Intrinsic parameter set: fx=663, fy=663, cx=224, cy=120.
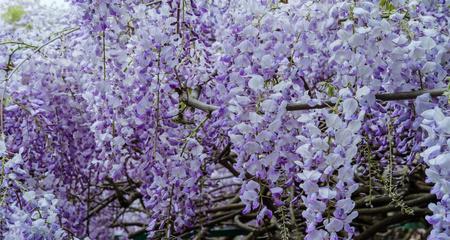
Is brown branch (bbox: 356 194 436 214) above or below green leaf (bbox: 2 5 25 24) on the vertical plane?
below

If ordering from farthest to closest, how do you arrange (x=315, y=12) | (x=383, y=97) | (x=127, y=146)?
(x=127, y=146), (x=315, y=12), (x=383, y=97)

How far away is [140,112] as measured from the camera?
193 cm

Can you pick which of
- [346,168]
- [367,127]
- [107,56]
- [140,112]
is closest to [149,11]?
[107,56]

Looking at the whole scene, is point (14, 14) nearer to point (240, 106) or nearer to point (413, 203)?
point (413, 203)

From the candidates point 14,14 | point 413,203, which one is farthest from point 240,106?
point 14,14

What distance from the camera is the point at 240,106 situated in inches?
64.4

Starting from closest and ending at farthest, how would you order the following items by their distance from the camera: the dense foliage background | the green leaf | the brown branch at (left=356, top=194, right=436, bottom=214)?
the dense foliage background → the brown branch at (left=356, top=194, right=436, bottom=214) → the green leaf

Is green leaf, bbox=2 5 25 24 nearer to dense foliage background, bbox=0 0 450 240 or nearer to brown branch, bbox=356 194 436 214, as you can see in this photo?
dense foliage background, bbox=0 0 450 240

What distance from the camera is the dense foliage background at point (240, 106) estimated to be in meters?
1.47

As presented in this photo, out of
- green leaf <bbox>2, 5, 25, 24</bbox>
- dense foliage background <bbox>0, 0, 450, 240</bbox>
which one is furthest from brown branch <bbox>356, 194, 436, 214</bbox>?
green leaf <bbox>2, 5, 25, 24</bbox>

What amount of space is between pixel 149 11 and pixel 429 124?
107cm

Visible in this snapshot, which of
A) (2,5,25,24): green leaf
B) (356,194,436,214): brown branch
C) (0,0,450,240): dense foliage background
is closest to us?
(0,0,450,240): dense foliage background

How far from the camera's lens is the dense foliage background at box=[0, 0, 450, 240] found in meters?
1.47

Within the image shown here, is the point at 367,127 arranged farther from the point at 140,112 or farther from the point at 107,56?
the point at 107,56
